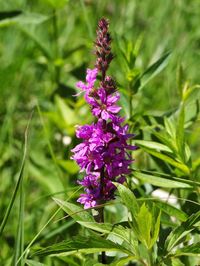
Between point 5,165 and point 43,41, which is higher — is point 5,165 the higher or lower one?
the lower one

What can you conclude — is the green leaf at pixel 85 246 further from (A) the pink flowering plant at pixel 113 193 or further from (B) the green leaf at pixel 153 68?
(B) the green leaf at pixel 153 68

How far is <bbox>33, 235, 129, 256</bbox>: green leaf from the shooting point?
4.78ft

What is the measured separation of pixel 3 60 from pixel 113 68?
737 mm

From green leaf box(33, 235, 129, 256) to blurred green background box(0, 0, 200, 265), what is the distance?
36cm

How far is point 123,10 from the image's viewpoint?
4324mm

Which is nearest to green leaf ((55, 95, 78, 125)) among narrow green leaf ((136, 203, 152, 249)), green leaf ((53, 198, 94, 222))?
green leaf ((53, 198, 94, 222))

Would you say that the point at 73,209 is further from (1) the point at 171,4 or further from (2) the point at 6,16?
(1) the point at 171,4

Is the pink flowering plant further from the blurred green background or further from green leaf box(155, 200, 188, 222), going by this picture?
the blurred green background

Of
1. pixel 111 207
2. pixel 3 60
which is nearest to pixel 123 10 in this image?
pixel 3 60

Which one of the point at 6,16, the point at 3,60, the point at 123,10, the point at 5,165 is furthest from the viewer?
the point at 123,10

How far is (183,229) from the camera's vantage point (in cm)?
154

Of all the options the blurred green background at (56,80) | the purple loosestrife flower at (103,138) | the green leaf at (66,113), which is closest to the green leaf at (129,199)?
the purple loosestrife flower at (103,138)

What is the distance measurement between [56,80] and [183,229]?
1.86 m

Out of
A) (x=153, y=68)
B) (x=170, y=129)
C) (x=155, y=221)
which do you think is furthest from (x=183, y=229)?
(x=153, y=68)
